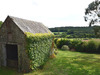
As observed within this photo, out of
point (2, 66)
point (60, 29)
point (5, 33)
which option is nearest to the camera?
point (5, 33)

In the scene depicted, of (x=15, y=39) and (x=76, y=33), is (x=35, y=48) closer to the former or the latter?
(x=15, y=39)


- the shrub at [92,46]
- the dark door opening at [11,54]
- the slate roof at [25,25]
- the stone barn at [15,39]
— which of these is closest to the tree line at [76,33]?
the shrub at [92,46]

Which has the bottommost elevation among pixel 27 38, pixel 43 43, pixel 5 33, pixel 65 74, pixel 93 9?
pixel 65 74

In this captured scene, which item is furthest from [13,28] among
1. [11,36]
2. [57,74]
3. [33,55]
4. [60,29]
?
[60,29]

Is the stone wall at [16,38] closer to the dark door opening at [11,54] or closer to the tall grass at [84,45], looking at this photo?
the dark door opening at [11,54]

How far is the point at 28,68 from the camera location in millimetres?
9648

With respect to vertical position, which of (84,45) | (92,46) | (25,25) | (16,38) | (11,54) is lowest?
(92,46)

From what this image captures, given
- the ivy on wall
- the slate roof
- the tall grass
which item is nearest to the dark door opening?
the ivy on wall

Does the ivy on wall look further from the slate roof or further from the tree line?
the tree line

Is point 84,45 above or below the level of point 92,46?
above

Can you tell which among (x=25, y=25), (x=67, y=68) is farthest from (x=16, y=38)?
(x=67, y=68)

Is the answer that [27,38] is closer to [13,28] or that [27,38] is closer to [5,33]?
[13,28]

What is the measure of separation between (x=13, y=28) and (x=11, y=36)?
999 mm

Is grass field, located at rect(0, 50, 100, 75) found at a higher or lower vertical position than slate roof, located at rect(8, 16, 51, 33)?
lower
